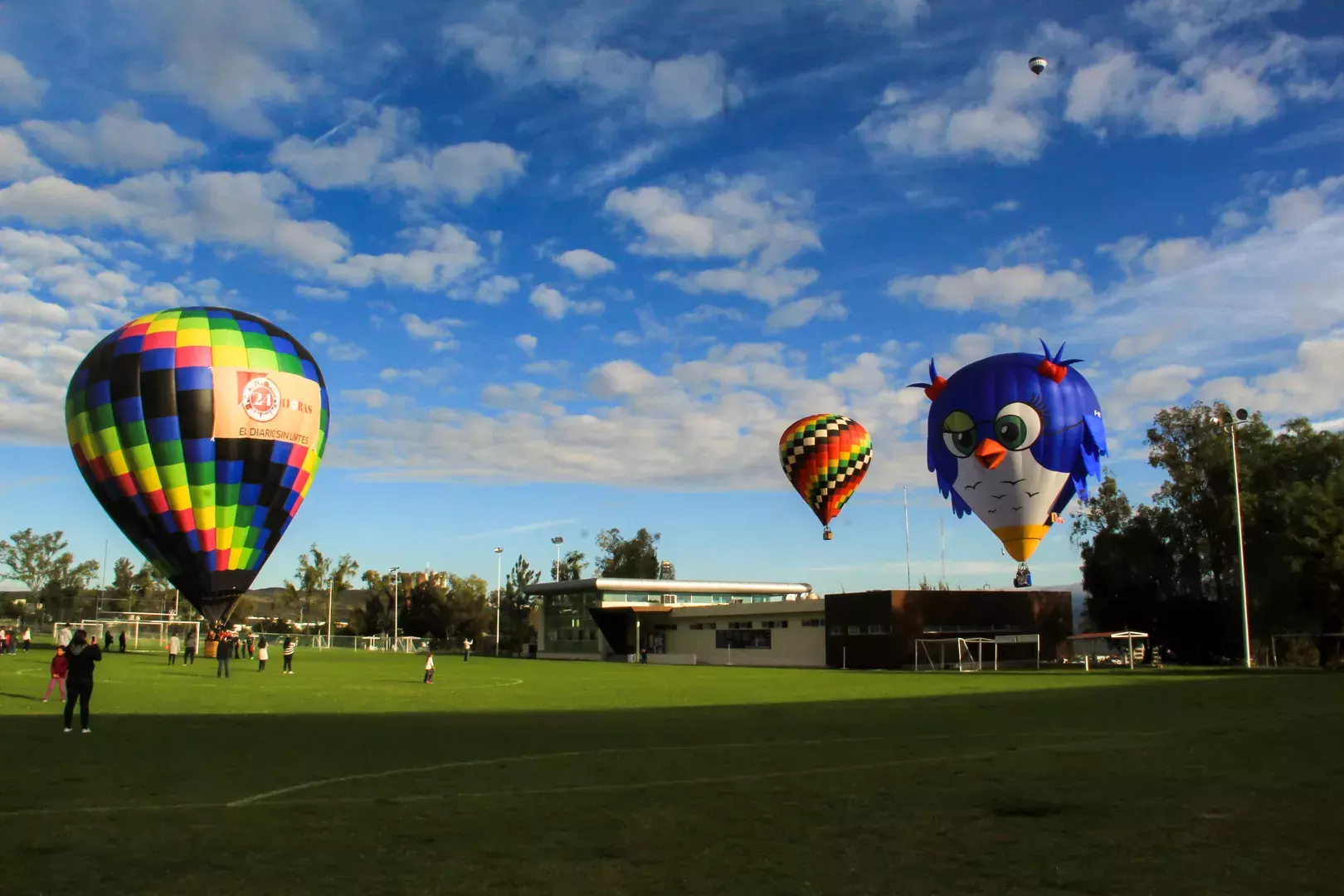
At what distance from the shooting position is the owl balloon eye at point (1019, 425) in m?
44.3

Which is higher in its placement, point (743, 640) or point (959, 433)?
point (959, 433)

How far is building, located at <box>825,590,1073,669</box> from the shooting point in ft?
211

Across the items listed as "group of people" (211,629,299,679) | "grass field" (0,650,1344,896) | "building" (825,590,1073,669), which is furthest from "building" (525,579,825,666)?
"grass field" (0,650,1344,896)

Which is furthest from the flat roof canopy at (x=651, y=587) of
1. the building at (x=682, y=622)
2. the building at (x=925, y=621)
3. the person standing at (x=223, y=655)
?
the person standing at (x=223, y=655)

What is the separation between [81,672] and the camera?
18766mm

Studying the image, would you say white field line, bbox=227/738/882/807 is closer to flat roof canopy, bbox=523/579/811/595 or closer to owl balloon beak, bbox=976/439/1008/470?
owl balloon beak, bbox=976/439/1008/470

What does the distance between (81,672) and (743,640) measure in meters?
64.3

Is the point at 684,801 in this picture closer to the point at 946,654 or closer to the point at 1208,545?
the point at 946,654

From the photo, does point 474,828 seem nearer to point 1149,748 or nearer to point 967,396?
point 1149,748

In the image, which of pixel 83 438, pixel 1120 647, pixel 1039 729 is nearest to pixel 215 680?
pixel 83 438

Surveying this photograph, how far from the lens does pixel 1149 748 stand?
15.8 meters

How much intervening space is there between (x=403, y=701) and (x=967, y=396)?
2745 cm

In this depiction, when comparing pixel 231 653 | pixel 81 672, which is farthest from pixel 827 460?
pixel 81 672

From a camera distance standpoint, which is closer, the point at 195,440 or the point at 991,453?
the point at 195,440
